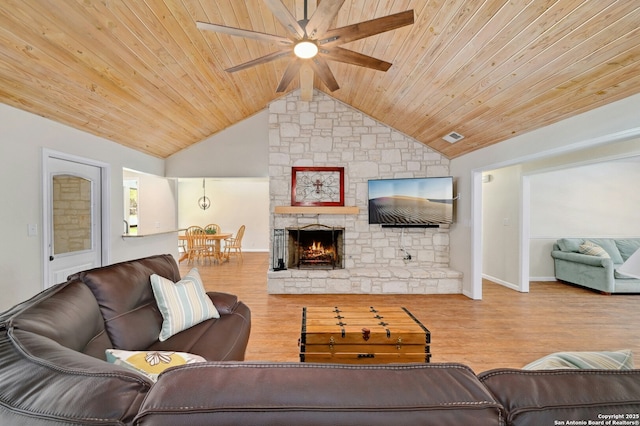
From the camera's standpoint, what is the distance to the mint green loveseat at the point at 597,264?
175 inches

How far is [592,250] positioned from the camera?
477 cm

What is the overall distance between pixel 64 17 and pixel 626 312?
6.55 meters

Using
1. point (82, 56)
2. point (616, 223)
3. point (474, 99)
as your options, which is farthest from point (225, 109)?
point (616, 223)

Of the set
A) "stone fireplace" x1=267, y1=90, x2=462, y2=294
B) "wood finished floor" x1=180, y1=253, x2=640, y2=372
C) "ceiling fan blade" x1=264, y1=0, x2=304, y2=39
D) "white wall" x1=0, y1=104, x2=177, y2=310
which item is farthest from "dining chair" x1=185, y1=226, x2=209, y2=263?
"ceiling fan blade" x1=264, y1=0, x2=304, y2=39

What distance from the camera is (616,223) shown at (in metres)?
5.38

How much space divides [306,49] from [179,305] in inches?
78.9

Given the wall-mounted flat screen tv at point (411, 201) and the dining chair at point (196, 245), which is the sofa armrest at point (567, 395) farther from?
the dining chair at point (196, 245)

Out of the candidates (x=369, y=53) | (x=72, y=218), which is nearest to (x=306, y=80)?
(x=369, y=53)

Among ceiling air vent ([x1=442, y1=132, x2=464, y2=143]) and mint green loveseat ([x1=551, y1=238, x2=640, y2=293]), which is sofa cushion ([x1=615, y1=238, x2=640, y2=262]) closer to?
mint green loveseat ([x1=551, y1=238, x2=640, y2=293])

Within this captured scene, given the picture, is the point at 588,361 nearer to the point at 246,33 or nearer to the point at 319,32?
the point at 319,32

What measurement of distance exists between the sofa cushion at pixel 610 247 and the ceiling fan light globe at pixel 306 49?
5952 millimetres

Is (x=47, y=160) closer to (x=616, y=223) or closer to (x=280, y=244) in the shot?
(x=280, y=244)

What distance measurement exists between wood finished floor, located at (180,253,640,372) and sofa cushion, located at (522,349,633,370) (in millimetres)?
1490

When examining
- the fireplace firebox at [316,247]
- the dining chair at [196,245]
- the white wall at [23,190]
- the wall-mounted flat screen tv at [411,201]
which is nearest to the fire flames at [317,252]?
the fireplace firebox at [316,247]
